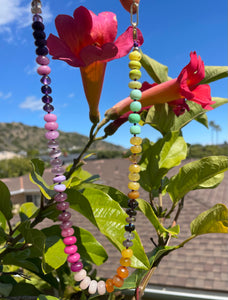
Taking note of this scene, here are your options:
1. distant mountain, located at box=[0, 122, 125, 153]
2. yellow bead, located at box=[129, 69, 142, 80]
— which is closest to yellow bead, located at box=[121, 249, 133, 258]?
yellow bead, located at box=[129, 69, 142, 80]

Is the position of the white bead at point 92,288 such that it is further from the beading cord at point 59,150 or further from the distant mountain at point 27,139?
the distant mountain at point 27,139

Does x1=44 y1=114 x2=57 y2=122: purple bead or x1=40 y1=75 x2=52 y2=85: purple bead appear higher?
x1=40 y1=75 x2=52 y2=85: purple bead

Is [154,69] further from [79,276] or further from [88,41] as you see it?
[79,276]

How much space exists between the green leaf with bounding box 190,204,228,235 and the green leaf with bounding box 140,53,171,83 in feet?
1.14

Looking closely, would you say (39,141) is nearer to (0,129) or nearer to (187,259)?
(0,129)

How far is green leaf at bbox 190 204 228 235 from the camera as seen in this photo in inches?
21.5

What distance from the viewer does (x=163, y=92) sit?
0.55m

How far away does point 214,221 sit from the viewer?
1.84ft

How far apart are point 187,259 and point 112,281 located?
6.03 ft

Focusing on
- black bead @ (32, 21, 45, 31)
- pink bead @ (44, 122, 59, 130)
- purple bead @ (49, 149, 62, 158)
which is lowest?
purple bead @ (49, 149, 62, 158)

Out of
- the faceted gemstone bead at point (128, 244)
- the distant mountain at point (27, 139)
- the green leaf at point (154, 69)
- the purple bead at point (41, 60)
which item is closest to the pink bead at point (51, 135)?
the purple bead at point (41, 60)

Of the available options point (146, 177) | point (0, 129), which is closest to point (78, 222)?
point (146, 177)

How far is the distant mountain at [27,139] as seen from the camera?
141 ft

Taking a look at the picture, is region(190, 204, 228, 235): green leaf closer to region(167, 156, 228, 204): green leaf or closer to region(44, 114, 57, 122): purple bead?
region(167, 156, 228, 204): green leaf
